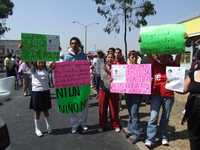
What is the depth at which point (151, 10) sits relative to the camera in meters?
27.1

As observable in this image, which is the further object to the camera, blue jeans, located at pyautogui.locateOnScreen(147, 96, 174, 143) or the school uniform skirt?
the school uniform skirt

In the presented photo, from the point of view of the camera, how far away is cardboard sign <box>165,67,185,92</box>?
7.51 m

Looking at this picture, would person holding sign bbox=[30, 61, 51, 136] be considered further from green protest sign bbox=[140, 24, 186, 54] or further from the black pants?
the black pants

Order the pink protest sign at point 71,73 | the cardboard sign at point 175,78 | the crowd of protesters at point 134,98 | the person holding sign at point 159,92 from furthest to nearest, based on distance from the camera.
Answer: the pink protest sign at point 71,73 < the person holding sign at point 159,92 < the cardboard sign at point 175,78 < the crowd of protesters at point 134,98

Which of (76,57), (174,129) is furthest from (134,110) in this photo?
(76,57)

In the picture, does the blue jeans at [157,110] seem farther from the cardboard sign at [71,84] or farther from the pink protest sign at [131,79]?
the cardboard sign at [71,84]

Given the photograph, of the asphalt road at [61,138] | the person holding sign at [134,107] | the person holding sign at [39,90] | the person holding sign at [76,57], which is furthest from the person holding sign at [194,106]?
the person holding sign at [39,90]

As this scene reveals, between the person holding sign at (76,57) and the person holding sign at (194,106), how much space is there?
3.78 metres

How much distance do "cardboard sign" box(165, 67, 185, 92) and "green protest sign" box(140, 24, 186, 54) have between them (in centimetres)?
30

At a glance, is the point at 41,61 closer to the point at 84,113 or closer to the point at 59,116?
the point at 84,113

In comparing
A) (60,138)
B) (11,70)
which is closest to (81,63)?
(60,138)

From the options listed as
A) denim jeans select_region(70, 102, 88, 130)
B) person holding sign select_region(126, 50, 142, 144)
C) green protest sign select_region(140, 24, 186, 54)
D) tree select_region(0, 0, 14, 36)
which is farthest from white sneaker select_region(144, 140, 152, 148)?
tree select_region(0, 0, 14, 36)

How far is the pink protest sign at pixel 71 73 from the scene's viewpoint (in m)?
9.58

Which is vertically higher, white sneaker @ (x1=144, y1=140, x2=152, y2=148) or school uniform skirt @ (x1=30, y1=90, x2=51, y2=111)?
school uniform skirt @ (x1=30, y1=90, x2=51, y2=111)
